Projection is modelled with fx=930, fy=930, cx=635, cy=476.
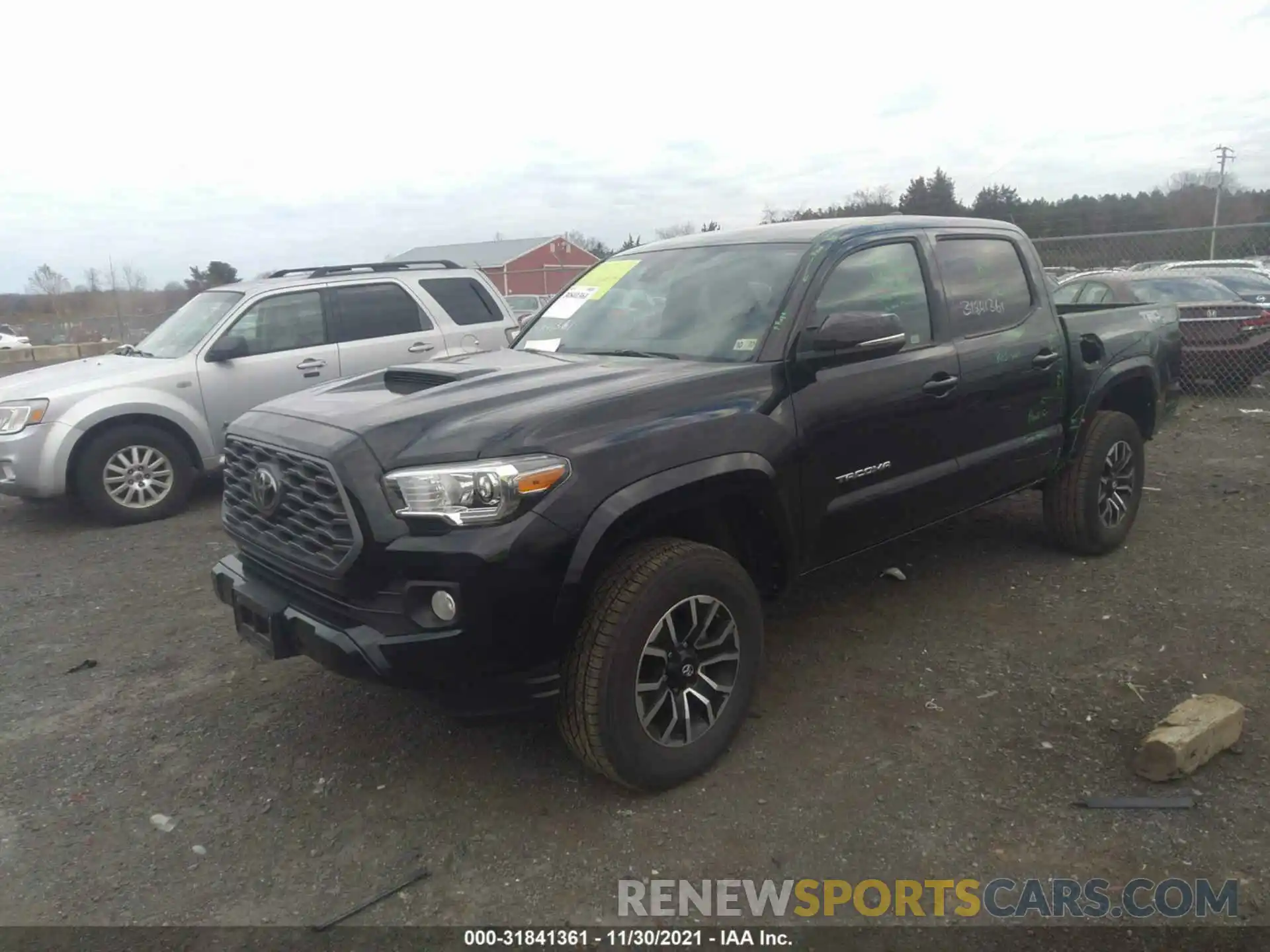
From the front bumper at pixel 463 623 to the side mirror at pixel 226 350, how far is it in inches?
200

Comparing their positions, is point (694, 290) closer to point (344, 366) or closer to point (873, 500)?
point (873, 500)

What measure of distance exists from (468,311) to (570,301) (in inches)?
170

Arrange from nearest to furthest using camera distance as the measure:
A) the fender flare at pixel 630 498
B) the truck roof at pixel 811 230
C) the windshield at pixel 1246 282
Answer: the fender flare at pixel 630 498, the truck roof at pixel 811 230, the windshield at pixel 1246 282

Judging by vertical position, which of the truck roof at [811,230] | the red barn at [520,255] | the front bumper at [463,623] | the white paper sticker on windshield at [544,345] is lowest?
the front bumper at [463,623]

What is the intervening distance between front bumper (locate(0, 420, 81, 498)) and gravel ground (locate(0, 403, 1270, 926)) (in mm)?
1836

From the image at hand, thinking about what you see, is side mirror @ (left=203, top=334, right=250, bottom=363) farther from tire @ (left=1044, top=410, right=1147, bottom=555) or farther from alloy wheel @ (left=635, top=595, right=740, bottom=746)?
tire @ (left=1044, top=410, right=1147, bottom=555)

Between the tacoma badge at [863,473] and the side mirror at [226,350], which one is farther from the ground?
the side mirror at [226,350]

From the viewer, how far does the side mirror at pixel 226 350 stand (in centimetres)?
738

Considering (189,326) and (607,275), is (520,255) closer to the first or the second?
(189,326)

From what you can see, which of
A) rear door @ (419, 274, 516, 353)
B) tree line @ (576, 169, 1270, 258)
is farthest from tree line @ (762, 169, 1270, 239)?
rear door @ (419, 274, 516, 353)

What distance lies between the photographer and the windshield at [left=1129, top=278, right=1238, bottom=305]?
12.2 metres

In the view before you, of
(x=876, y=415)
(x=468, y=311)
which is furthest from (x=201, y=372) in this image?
(x=876, y=415)

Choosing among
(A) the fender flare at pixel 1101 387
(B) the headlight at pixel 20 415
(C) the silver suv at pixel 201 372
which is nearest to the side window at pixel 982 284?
(A) the fender flare at pixel 1101 387

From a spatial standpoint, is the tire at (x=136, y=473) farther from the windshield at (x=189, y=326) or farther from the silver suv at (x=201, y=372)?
the windshield at (x=189, y=326)
